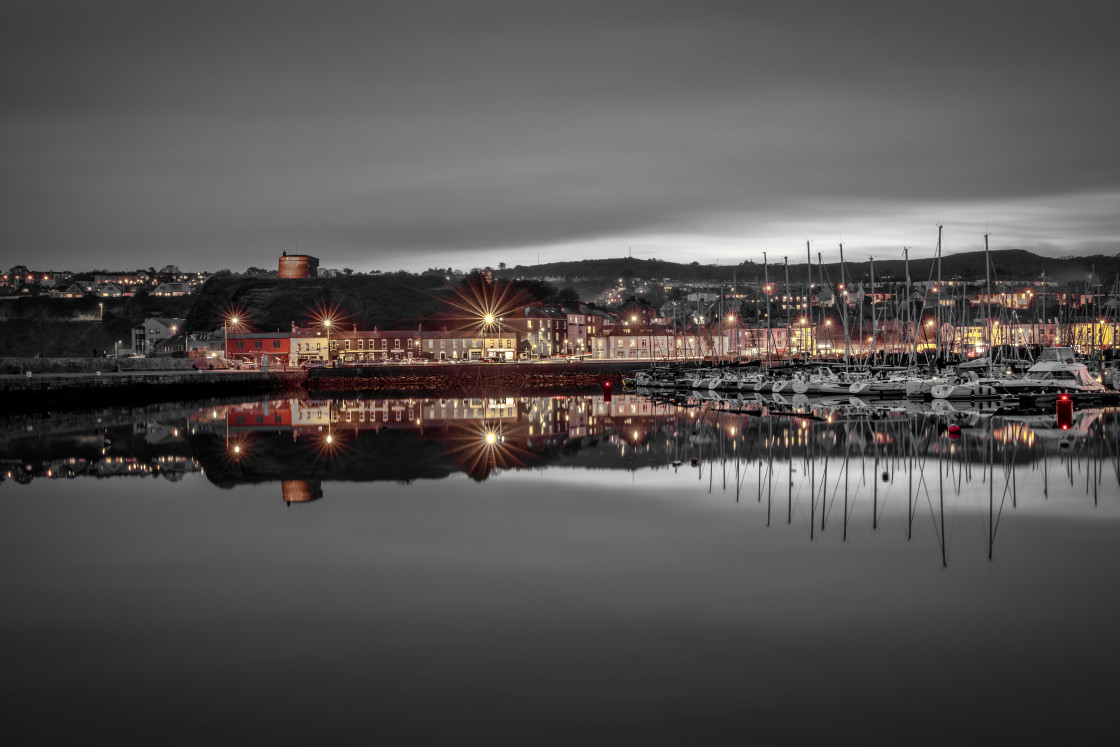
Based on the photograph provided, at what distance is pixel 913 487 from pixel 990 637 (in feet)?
35.2

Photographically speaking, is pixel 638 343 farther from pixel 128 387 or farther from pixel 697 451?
pixel 697 451

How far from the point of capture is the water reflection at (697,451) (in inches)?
808

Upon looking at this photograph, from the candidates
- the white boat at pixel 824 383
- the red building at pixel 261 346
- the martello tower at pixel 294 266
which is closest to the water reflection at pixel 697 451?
the white boat at pixel 824 383

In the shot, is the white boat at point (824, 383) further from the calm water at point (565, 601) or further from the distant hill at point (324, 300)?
the distant hill at point (324, 300)

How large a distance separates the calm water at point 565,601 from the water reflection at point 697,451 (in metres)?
0.22

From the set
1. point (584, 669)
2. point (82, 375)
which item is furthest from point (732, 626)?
point (82, 375)

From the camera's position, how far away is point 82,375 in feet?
201

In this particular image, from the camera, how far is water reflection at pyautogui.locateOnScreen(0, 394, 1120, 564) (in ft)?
67.3

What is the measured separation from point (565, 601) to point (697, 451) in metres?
17.4

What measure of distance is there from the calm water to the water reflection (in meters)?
0.22

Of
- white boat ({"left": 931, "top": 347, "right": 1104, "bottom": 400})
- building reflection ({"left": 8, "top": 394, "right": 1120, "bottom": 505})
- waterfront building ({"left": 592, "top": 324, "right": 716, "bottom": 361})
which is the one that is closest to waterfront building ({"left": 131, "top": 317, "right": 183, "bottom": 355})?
waterfront building ({"left": 592, "top": 324, "right": 716, "bottom": 361})

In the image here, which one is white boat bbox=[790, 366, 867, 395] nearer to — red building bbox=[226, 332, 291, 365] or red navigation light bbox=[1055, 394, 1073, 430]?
red navigation light bbox=[1055, 394, 1073, 430]

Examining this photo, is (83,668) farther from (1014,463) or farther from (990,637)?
(1014,463)

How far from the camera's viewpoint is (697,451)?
29125mm
